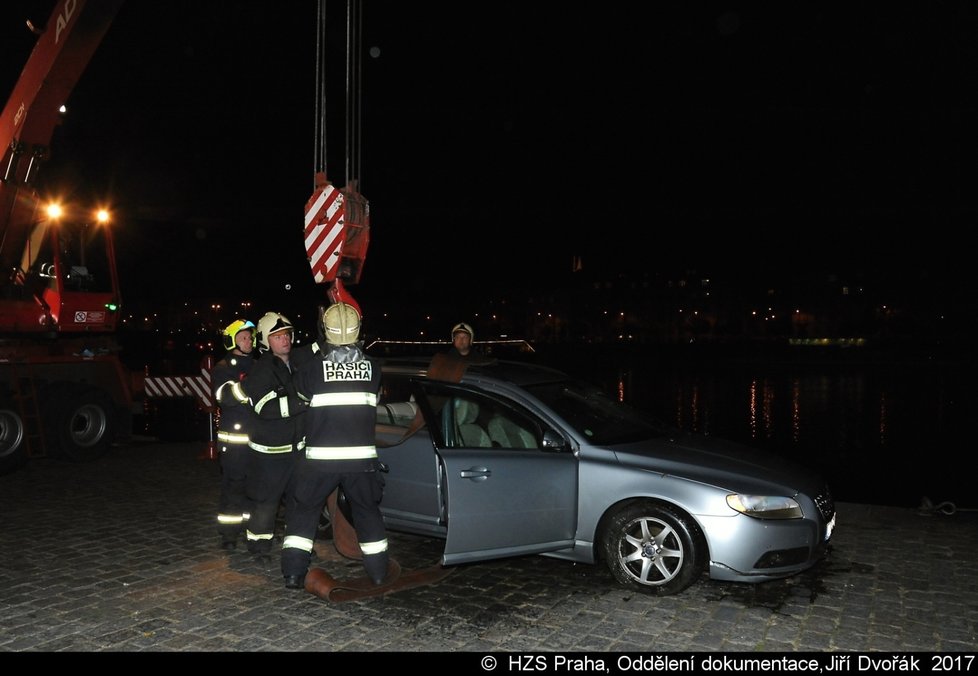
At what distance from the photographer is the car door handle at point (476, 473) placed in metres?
5.42

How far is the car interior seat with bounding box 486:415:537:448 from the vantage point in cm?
616

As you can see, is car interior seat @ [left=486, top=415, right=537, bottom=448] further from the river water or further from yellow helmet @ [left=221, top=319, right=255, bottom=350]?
the river water

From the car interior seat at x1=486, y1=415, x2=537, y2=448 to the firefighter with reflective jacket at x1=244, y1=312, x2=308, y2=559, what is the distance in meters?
1.44

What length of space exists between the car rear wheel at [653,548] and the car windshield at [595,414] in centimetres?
60

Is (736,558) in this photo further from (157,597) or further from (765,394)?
(765,394)

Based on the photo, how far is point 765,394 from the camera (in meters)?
21.1

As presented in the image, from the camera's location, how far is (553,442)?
18.7 feet

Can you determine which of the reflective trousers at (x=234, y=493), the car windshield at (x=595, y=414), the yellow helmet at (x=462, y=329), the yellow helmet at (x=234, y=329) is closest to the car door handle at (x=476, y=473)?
the car windshield at (x=595, y=414)

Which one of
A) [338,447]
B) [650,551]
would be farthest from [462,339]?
[650,551]

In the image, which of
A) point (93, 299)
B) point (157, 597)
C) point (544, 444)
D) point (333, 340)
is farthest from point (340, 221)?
point (93, 299)

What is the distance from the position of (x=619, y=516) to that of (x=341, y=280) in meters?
3.01

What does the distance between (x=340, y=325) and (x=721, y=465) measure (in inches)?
111

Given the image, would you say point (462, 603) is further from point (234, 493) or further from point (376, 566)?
point (234, 493)

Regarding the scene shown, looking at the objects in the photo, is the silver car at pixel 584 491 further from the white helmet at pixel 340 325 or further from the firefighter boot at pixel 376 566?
the white helmet at pixel 340 325
